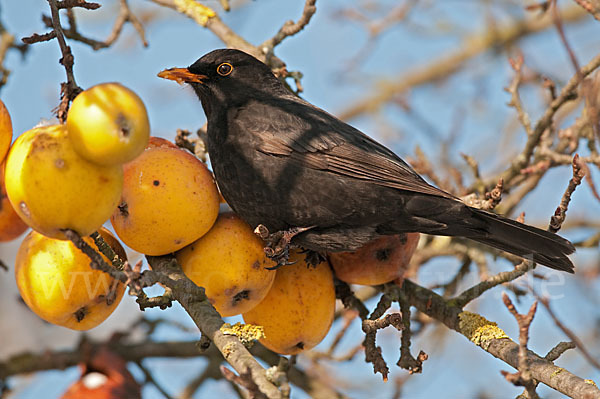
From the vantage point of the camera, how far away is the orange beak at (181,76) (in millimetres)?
3679

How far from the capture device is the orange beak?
368cm

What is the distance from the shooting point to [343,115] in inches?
308

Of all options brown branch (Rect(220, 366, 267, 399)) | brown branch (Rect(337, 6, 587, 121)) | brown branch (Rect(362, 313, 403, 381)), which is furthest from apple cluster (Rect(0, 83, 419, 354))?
brown branch (Rect(337, 6, 587, 121))

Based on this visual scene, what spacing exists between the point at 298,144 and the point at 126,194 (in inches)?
39.5

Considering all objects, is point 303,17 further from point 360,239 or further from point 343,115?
point 343,115

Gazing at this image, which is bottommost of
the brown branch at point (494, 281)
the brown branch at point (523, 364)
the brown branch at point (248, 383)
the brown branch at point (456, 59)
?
A: the brown branch at point (248, 383)

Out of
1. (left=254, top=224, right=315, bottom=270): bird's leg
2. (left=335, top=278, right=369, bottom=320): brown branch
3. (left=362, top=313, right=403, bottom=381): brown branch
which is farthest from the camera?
(left=335, top=278, right=369, bottom=320): brown branch

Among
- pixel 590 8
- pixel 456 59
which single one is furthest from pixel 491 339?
pixel 456 59

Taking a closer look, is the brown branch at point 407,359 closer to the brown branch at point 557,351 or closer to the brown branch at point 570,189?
the brown branch at point 557,351

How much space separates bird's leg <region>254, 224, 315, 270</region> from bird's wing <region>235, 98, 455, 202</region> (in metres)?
0.49

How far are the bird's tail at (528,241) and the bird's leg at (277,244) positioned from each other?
1032 mm

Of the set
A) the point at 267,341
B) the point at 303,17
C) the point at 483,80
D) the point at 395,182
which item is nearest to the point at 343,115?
the point at 483,80

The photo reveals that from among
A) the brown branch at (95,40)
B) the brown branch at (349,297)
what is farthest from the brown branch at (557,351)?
the brown branch at (95,40)

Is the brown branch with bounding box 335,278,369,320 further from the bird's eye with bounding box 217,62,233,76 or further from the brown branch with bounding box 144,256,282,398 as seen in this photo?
the bird's eye with bounding box 217,62,233,76
